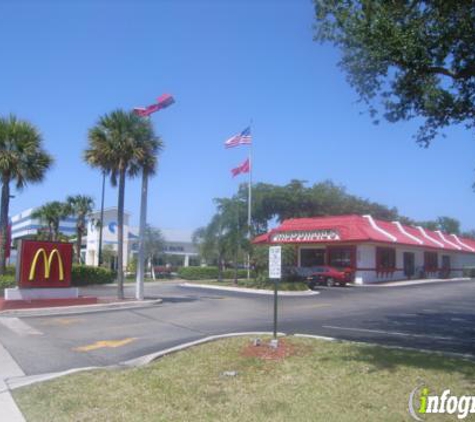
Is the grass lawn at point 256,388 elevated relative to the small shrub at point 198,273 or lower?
lower

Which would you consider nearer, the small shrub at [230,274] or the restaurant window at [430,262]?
the small shrub at [230,274]

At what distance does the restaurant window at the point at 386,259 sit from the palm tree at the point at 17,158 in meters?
28.0

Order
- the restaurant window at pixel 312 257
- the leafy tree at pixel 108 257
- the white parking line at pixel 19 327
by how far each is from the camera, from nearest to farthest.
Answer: the white parking line at pixel 19 327
the restaurant window at pixel 312 257
the leafy tree at pixel 108 257

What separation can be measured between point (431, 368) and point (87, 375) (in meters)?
5.66

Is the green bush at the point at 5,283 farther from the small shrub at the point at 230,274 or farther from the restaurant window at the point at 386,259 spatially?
the small shrub at the point at 230,274

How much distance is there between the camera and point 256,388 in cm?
793

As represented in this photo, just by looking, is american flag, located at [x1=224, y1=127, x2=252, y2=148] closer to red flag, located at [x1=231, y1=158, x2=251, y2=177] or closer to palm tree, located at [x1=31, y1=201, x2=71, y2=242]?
red flag, located at [x1=231, y1=158, x2=251, y2=177]

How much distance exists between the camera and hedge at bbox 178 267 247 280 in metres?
51.8

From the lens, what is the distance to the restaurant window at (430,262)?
2050 inches

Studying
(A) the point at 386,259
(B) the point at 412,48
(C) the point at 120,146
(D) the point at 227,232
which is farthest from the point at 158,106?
(A) the point at 386,259

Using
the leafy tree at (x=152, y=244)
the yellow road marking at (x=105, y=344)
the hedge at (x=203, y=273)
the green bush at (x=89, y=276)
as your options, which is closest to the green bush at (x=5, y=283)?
the green bush at (x=89, y=276)

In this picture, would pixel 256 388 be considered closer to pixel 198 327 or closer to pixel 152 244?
pixel 198 327

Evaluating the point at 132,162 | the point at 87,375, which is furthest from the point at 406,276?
the point at 87,375

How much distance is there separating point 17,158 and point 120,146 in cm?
464
